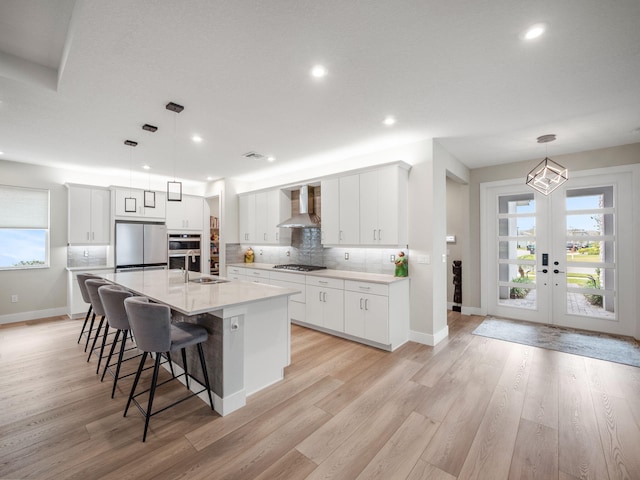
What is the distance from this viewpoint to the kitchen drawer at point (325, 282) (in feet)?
13.1

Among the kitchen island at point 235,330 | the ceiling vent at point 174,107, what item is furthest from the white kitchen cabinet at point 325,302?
the ceiling vent at point 174,107

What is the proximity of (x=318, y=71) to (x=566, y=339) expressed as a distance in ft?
15.5

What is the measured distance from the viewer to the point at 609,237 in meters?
4.12

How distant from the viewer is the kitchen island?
7.40 ft

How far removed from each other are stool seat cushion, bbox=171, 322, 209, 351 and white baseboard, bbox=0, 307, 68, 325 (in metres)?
4.54

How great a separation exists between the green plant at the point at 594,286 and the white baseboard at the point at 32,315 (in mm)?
9018

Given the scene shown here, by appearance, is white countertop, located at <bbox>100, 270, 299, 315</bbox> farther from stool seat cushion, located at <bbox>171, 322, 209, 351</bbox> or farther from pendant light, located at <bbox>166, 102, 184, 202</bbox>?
pendant light, located at <bbox>166, 102, 184, 202</bbox>

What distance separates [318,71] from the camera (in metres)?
2.25

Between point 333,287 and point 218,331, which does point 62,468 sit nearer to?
point 218,331

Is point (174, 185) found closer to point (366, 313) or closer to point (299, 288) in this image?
point (299, 288)

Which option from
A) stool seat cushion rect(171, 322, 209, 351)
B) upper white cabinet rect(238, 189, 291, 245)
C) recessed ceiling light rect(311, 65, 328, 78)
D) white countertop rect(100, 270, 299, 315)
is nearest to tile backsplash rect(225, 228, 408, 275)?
upper white cabinet rect(238, 189, 291, 245)

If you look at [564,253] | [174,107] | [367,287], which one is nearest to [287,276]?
[367,287]

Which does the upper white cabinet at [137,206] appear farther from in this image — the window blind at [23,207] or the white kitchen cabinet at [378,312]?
the white kitchen cabinet at [378,312]

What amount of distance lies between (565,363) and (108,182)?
27.1 ft
